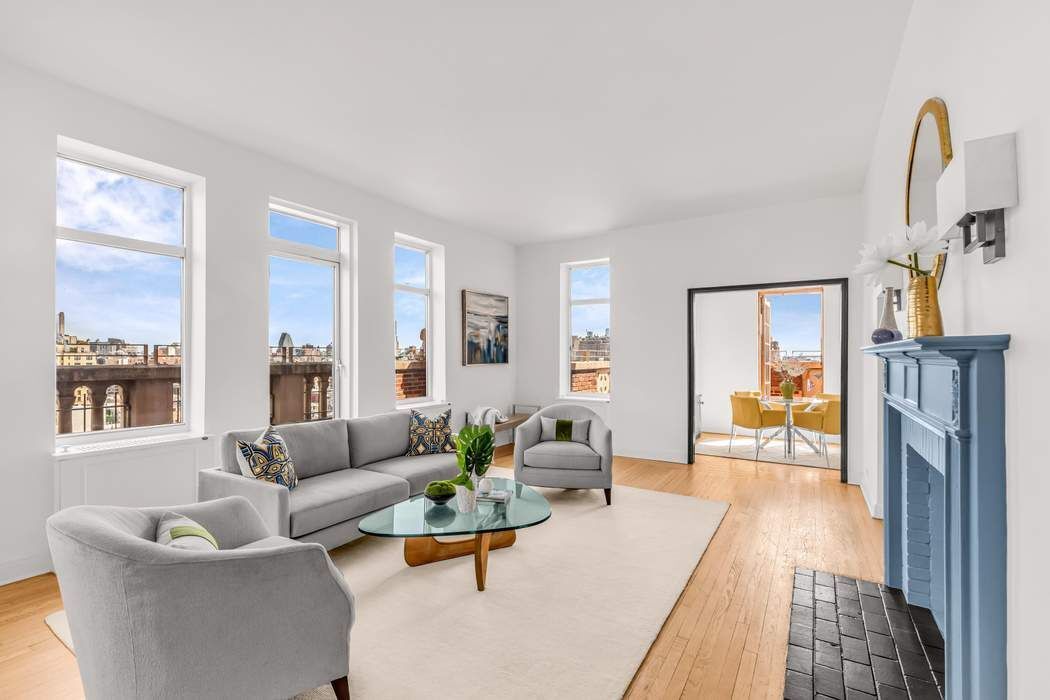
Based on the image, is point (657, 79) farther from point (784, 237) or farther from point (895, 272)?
point (784, 237)

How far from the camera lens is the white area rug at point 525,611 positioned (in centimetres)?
204

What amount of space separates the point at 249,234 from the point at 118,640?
3.30m

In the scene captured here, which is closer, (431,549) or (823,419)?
(431,549)

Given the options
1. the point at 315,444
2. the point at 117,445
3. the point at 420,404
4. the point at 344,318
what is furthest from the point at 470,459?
the point at 420,404

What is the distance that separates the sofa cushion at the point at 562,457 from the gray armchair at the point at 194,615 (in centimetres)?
281

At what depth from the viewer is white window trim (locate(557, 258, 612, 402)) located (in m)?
7.03

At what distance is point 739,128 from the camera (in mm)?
3650

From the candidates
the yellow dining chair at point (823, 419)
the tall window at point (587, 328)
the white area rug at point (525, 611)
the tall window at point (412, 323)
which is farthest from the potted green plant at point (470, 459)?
the yellow dining chair at point (823, 419)

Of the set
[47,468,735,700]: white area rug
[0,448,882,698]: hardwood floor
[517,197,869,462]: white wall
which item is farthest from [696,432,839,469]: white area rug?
[47,468,735,700]: white area rug

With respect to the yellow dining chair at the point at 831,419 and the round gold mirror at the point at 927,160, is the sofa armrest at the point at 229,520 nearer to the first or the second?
the round gold mirror at the point at 927,160

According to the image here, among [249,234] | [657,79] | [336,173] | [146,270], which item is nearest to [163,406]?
[146,270]

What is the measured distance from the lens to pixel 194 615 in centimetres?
154

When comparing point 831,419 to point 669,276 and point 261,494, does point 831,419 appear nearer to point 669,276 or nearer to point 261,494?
point 669,276

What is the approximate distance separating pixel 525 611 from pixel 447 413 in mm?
2381
